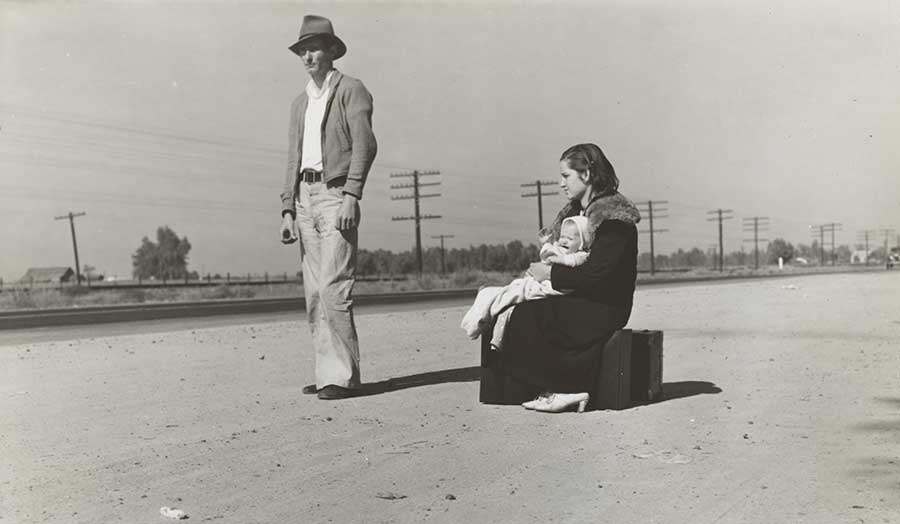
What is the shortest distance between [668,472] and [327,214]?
3261 mm

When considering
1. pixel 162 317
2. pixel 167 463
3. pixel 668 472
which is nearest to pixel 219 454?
pixel 167 463

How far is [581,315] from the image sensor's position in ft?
18.0

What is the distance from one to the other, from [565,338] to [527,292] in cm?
41

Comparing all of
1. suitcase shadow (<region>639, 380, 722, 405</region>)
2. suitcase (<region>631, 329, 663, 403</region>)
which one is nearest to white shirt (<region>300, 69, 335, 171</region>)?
suitcase (<region>631, 329, 663, 403</region>)

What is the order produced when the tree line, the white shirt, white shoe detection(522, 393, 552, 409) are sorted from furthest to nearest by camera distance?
the tree line < the white shirt < white shoe detection(522, 393, 552, 409)

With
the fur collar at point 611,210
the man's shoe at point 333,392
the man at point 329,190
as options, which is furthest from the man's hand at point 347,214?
the fur collar at point 611,210

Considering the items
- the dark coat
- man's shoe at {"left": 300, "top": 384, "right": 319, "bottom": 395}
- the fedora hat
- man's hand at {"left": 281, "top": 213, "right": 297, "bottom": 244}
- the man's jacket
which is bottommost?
man's shoe at {"left": 300, "top": 384, "right": 319, "bottom": 395}

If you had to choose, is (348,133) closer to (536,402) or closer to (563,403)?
(536,402)

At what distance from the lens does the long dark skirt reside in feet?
18.0

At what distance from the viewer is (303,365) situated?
825 cm

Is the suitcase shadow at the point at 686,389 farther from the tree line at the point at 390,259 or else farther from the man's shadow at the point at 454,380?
the tree line at the point at 390,259

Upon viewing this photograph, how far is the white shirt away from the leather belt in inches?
0.9

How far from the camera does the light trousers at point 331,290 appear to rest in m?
6.25

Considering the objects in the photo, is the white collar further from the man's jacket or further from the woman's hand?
the woman's hand
